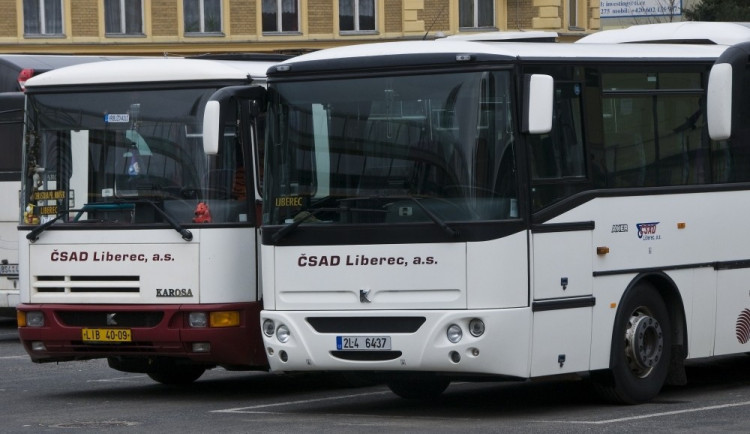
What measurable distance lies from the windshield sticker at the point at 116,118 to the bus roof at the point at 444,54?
6.75 ft

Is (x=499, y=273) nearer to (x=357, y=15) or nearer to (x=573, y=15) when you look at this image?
(x=357, y=15)

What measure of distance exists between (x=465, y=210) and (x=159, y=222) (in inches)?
129

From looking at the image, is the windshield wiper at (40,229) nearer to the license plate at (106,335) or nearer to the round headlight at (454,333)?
the license plate at (106,335)

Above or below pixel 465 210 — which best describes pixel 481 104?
above

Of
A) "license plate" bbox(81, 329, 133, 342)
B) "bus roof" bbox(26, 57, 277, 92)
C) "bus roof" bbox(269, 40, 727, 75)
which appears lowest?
"license plate" bbox(81, 329, 133, 342)

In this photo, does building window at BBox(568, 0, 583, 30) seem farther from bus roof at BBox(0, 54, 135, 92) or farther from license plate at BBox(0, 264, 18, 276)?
license plate at BBox(0, 264, 18, 276)

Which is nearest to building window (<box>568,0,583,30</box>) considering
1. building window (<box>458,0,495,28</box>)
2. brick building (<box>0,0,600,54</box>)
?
brick building (<box>0,0,600,54</box>)

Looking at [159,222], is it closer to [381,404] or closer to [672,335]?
[381,404]

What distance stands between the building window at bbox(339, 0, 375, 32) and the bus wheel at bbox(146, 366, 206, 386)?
33363 mm

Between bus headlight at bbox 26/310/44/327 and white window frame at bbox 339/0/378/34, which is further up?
white window frame at bbox 339/0/378/34

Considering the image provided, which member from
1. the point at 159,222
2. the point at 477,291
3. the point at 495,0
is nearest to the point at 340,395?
the point at 159,222

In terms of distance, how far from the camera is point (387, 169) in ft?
41.4

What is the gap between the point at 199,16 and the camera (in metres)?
48.2

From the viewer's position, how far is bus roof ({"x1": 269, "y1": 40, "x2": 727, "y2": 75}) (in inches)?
490
